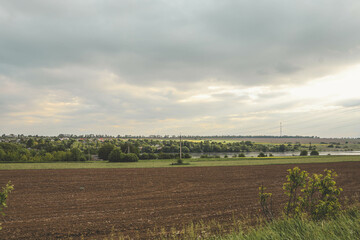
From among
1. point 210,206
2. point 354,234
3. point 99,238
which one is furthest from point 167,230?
point 354,234

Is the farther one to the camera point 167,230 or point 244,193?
point 244,193

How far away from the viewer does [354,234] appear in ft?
15.2

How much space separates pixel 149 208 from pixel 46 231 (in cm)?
592

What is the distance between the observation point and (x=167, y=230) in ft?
35.4

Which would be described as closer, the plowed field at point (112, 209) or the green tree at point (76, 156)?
the plowed field at point (112, 209)

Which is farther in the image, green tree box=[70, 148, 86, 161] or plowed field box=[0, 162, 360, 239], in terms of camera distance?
green tree box=[70, 148, 86, 161]

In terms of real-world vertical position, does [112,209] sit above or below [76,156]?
above

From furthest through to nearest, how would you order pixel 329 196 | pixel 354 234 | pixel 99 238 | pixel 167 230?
pixel 167 230, pixel 99 238, pixel 329 196, pixel 354 234

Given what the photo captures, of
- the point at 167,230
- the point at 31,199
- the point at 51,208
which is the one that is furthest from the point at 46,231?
the point at 31,199

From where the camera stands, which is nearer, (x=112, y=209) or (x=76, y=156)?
(x=112, y=209)

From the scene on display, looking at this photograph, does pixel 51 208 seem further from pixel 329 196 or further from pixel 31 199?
pixel 329 196

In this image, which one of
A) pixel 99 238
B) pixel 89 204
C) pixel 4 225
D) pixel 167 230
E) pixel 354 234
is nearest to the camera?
pixel 354 234

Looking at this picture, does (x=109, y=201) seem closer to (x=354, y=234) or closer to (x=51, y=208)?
(x=51, y=208)

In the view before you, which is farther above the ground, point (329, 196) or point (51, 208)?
point (329, 196)
